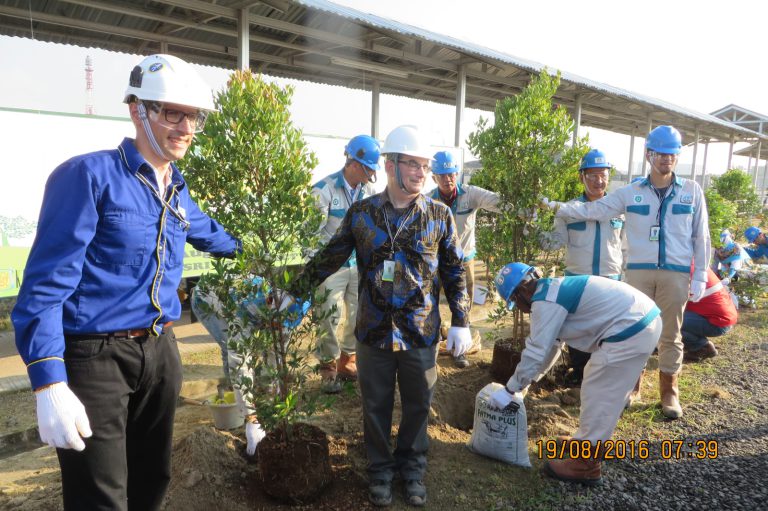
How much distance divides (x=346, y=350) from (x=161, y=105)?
334 centimetres

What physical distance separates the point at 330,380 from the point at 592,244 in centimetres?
292

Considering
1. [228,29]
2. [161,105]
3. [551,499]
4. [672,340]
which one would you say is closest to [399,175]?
[161,105]

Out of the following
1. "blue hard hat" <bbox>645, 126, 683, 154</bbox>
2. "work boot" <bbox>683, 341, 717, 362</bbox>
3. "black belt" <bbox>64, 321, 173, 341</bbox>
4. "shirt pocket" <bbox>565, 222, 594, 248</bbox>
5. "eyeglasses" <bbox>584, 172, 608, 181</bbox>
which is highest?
"blue hard hat" <bbox>645, 126, 683, 154</bbox>

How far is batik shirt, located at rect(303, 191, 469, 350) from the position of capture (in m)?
2.93

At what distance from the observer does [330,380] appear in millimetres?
4660

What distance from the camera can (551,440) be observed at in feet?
12.9

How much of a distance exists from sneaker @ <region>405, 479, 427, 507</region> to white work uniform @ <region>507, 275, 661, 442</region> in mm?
934

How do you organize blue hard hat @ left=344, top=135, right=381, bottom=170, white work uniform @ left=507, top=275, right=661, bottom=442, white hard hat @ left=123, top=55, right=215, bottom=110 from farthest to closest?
blue hard hat @ left=344, top=135, right=381, bottom=170
white work uniform @ left=507, top=275, right=661, bottom=442
white hard hat @ left=123, top=55, right=215, bottom=110

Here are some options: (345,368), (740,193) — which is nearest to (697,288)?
(345,368)

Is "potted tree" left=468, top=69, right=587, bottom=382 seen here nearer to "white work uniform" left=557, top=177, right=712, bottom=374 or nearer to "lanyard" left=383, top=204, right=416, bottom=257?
"white work uniform" left=557, top=177, right=712, bottom=374

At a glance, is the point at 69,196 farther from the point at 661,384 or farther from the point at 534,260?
the point at 661,384

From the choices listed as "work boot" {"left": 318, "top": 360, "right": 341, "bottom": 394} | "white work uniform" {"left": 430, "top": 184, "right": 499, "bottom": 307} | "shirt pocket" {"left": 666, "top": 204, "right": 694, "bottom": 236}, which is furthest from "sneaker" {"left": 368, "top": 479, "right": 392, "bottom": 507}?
"shirt pocket" {"left": 666, "top": 204, "right": 694, "bottom": 236}

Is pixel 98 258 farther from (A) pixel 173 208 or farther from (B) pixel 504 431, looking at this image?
(B) pixel 504 431

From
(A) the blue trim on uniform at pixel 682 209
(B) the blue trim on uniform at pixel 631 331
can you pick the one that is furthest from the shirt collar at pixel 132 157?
(A) the blue trim on uniform at pixel 682 209
